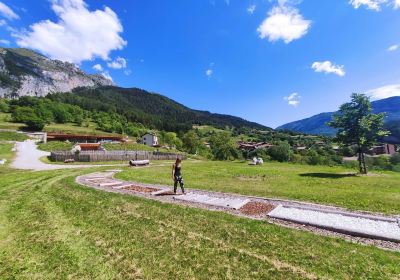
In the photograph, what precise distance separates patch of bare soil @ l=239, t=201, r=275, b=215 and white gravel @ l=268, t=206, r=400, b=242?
44 cm

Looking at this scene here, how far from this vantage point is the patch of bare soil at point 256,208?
11562 millimetres

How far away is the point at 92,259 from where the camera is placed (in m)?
7.19

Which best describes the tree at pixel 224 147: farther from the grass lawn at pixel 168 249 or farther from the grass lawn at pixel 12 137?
the grass lawn at pixel 168 249

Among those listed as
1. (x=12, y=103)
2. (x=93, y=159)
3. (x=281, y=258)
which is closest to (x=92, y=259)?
(x=281, y=258)

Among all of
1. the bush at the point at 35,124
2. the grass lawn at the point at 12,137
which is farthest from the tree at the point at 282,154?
the bush at the point at 35,124

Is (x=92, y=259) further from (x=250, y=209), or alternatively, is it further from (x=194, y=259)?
(x=250, y=209)

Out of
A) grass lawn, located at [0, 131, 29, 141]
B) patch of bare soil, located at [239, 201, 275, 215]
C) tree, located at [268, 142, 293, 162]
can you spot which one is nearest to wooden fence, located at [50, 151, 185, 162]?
patch of bare soil, located at [239, 201, 275, 215]

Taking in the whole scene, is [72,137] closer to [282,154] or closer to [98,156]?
[98,156]

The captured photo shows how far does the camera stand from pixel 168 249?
25.3 ft

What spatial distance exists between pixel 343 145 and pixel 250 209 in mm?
24222

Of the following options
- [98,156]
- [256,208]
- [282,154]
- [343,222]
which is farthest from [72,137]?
[343,222]

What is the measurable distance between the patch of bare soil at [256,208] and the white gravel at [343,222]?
0.44 m

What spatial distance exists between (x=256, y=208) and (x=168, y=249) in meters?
5.94

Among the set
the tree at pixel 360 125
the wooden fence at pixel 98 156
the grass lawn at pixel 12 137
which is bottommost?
the wooden fence at pixel 98 156
